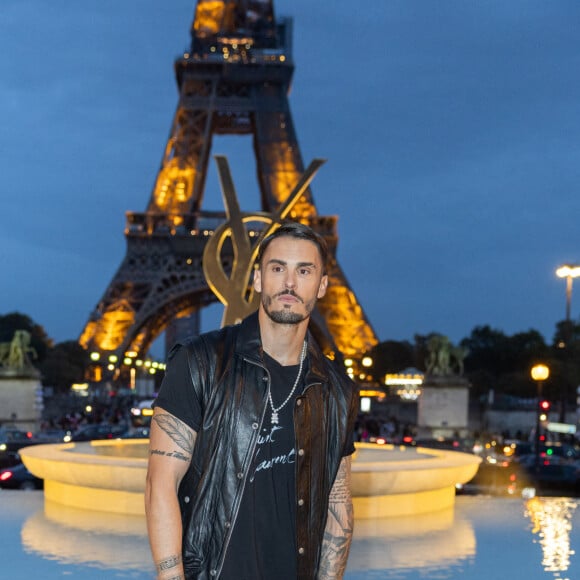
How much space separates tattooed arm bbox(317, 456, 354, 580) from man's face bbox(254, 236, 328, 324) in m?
0.71

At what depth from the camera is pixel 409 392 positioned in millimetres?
66562

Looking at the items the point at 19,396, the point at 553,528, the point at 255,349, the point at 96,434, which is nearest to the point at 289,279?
the point at 255,349

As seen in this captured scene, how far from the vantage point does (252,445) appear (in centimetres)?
403

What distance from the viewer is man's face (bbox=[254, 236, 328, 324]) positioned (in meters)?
4.21

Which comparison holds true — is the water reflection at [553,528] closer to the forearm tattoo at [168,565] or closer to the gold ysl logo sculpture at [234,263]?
the forearm tattoo at [168,565]

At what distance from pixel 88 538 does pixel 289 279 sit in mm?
7285

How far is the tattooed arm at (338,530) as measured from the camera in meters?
4.34

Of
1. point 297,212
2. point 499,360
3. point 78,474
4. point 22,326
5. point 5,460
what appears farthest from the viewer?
point 22,326

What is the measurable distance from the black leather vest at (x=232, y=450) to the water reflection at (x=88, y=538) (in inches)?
217

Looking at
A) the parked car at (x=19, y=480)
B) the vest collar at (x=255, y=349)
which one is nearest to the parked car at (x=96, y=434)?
the parked car at (x=19, y=480)

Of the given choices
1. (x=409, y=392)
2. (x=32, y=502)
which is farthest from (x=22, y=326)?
(x=32, y=502)

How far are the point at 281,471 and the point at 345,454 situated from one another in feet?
1.50

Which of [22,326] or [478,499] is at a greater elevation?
[22,326]

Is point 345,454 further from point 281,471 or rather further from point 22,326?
point 22,326
